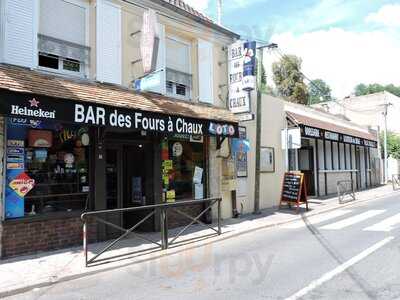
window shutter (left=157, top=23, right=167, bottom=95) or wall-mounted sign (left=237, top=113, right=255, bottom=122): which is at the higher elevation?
window shutter (left=157, top=23, right=167, bottom=95)

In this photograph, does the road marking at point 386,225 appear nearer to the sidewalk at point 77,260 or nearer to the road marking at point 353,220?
the road marking at point 353,220

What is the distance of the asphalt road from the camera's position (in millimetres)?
5473

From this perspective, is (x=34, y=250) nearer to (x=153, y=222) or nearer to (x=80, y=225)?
(x=80, y=225)

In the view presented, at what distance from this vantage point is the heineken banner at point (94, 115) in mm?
6965

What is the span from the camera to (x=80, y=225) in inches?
353

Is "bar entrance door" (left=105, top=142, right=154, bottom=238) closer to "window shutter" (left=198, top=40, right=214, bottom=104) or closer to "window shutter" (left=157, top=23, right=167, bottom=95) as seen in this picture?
"window shutter" (left=157, top=23, right=167, bottom=95)

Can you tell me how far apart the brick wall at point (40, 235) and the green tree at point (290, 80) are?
29.4 metres

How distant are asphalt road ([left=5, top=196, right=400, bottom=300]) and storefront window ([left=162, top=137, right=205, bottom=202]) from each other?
2500 mm

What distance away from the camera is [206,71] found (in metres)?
12.9

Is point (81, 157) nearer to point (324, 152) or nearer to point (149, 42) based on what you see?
point (149, 42)

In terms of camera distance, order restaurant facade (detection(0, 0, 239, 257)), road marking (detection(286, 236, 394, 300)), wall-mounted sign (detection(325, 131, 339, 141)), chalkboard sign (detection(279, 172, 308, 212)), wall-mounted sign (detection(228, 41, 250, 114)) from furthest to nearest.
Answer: wall-mounted sign (detection(325, 131, 339, 141)), chalkboard sign (detection(279, 172, 308, 212)), wall-mounted sign (detection(228, 41, 250, 114)), restaurant facade (detection(0, 0, 239, 257)), road marking (detection(286, 236, 394, 300))

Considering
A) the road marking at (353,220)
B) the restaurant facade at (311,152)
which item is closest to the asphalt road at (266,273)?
the road marking at (353,220)

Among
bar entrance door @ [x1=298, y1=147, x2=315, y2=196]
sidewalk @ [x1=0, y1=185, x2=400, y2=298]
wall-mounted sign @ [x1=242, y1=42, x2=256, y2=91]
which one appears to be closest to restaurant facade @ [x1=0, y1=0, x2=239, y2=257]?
sidewalk @ [x1=0, y1=185, x2=400, y2=298]

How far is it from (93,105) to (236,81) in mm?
6192
